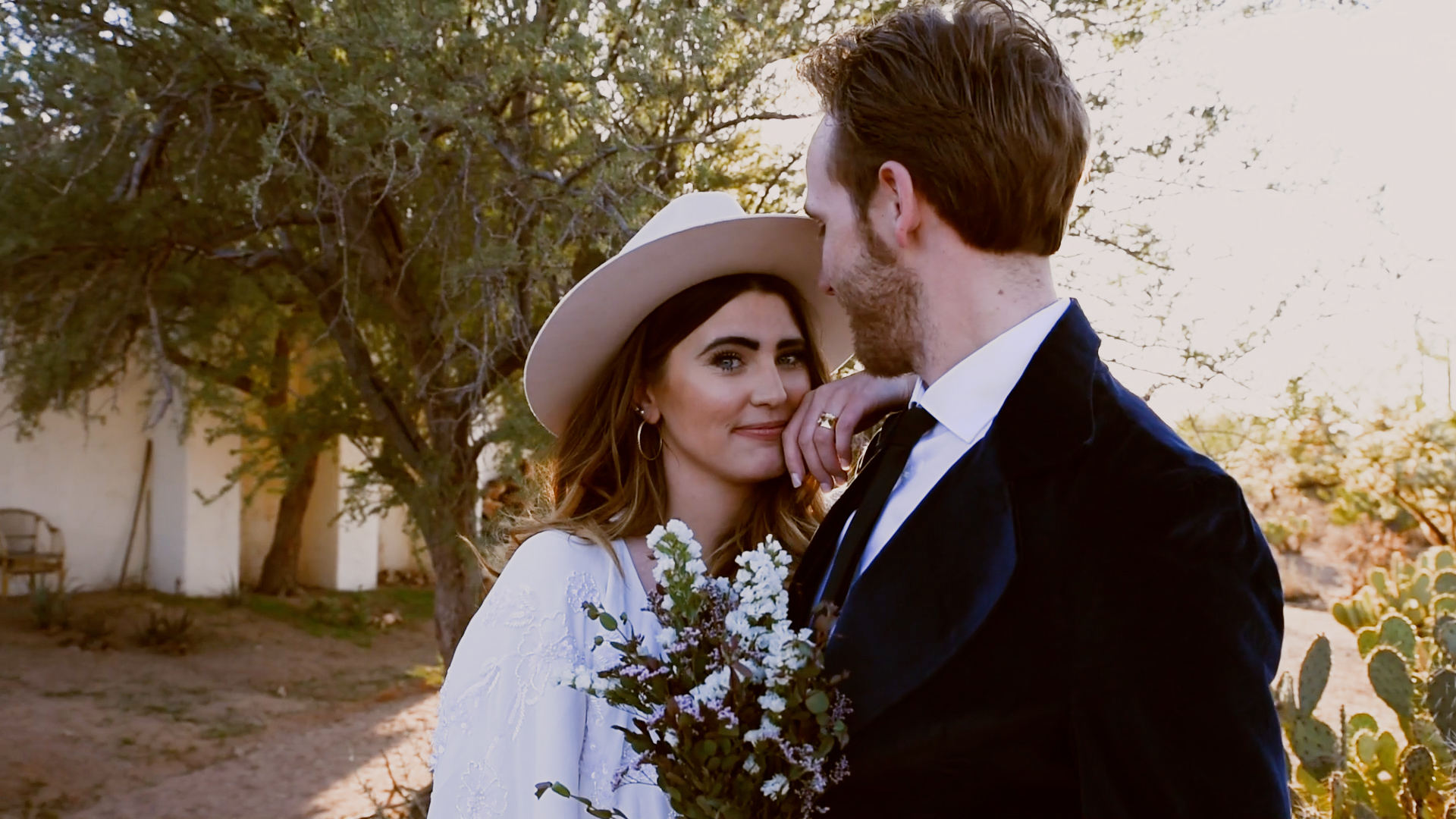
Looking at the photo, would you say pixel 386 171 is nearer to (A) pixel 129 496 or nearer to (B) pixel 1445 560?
(B) pixel 1445 560

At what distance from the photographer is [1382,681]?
208 inches

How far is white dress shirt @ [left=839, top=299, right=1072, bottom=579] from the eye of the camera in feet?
5.56

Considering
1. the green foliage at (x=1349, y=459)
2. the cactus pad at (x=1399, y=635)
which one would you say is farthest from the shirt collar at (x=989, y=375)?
the cactus pad at (x=1399, y=635)

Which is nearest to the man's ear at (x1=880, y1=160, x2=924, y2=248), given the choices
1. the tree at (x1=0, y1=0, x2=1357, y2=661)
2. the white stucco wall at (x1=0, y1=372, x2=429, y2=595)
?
the tree at (x1=0, y1=0, x2=1357, y2=661)

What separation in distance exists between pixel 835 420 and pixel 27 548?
14.1 m

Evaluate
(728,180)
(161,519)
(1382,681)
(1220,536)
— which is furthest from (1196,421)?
(161,519)

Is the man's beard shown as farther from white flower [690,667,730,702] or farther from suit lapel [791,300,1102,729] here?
white flower [690,667,730,702]

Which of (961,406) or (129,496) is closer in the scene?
(961,406)

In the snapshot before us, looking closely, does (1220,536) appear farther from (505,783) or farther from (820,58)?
(505,783)

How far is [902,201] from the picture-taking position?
1.78 meters

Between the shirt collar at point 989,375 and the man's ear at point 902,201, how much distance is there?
0.21 m

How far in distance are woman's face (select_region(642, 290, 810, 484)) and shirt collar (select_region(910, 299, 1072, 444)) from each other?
81 centimetres

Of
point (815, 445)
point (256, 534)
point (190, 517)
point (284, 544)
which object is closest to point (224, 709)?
point (190, 517)

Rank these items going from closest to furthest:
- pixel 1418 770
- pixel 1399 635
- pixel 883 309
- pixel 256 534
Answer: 1. pixel 883 309
2. pixel 1418 770
3. pixel 1399 635
4. pixel 256 534
